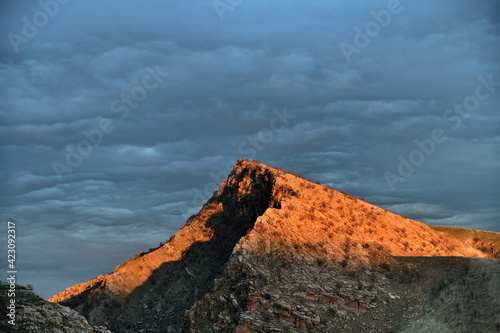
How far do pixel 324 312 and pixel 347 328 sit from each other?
8.14 feet

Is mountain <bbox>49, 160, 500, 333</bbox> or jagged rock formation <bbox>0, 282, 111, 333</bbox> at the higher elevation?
mountain <bbox>49, 160, 500, 333</bbox>

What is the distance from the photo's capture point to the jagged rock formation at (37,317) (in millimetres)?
18453

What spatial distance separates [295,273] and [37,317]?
28594 millimetres

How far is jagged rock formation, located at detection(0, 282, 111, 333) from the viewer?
1845 centimetres

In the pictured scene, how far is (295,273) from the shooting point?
44.0m

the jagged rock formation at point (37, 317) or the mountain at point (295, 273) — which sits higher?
the mountain at point (295, 273)

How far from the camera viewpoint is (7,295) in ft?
65.7

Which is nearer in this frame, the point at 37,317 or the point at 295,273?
the point at 37,317

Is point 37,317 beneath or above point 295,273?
beneath

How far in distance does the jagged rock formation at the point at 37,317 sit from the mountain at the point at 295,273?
63.8 ft

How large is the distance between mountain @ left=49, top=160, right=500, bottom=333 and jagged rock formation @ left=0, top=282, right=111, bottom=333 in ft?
63.8

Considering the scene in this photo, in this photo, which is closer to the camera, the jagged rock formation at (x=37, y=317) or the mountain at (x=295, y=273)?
the jagged rock formation at (x=37, y=317)

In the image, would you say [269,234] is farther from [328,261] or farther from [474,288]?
[474,288]

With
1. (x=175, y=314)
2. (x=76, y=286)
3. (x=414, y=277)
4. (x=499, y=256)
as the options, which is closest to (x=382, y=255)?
(x=414, y=277)
